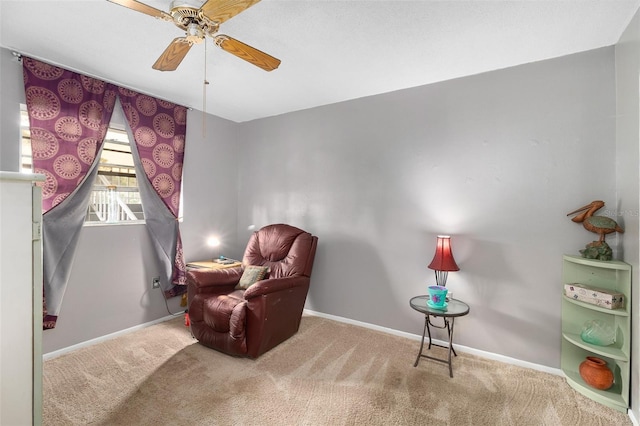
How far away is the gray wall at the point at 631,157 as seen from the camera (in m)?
1.82

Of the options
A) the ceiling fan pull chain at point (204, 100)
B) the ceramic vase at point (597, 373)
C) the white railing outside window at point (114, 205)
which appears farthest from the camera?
the white railing outside window at point (114, 205)

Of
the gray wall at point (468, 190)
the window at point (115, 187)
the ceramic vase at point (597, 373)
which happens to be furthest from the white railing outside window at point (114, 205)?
the ceramic vase at point (597, 373)

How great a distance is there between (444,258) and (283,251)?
5.19 feet

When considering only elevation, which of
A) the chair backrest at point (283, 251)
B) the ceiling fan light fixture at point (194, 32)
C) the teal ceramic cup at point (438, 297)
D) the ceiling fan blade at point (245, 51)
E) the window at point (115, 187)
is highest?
the ceiling fan light fixture at point (194, 32)

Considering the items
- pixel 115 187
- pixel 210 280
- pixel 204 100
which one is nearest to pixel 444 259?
pixel 210 280

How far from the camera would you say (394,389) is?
7.00 ft

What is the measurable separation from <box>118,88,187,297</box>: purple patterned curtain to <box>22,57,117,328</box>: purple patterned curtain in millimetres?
387

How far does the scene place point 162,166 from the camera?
10.8 feet

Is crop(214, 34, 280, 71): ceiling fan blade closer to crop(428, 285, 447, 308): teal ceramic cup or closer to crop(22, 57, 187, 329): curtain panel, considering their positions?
crop(22, 57, 187, 329): curtain panel

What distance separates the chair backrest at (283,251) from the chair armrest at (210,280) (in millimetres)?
339

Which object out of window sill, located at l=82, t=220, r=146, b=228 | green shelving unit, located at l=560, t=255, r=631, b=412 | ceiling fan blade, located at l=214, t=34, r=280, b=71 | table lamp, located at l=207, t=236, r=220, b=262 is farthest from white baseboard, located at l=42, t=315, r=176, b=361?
green shelving unit, located at l=560, t=255, r=631, b=412

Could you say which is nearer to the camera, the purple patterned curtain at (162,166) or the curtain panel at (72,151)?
the curtain panel at (72,151)

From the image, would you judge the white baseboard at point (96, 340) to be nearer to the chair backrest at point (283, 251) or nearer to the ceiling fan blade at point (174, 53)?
the chair backrest at point (283, 251)

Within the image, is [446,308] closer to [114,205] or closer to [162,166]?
[162,166]
